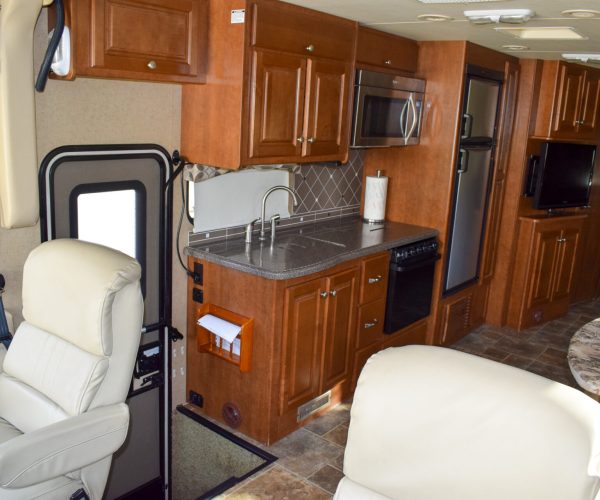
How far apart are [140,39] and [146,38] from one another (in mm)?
32

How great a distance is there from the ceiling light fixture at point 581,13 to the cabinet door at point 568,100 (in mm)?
1979

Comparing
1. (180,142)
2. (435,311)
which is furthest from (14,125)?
(435,311)

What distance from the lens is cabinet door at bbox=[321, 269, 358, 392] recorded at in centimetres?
336

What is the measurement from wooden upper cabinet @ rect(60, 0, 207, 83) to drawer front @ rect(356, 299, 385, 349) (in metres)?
1.64

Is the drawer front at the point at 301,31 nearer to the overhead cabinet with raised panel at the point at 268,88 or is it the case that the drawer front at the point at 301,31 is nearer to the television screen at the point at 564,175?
the overhead cabinet with raised panel at the point at 268,88

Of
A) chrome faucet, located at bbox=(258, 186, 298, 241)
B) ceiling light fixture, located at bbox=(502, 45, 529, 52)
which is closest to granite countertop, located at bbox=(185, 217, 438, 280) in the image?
chrome faucet, located at bbox=(258, 186, 298, 241)

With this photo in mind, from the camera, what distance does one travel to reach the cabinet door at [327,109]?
3.25 m

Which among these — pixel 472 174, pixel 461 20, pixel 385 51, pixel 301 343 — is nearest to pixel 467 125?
pixel 472 174

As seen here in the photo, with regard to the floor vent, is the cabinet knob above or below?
above

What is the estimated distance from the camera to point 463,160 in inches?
169

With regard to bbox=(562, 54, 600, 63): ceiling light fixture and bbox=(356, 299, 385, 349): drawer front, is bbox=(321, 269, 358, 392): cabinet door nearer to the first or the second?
bbox=(356, 299, 385, 349): drawer front

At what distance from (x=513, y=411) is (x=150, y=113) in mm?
2301

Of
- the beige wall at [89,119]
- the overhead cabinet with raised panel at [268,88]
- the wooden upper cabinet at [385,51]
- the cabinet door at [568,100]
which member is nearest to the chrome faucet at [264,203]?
the overhead cabinet with raised panel at [268,88]

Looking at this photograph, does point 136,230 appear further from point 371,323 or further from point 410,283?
point 410,283
